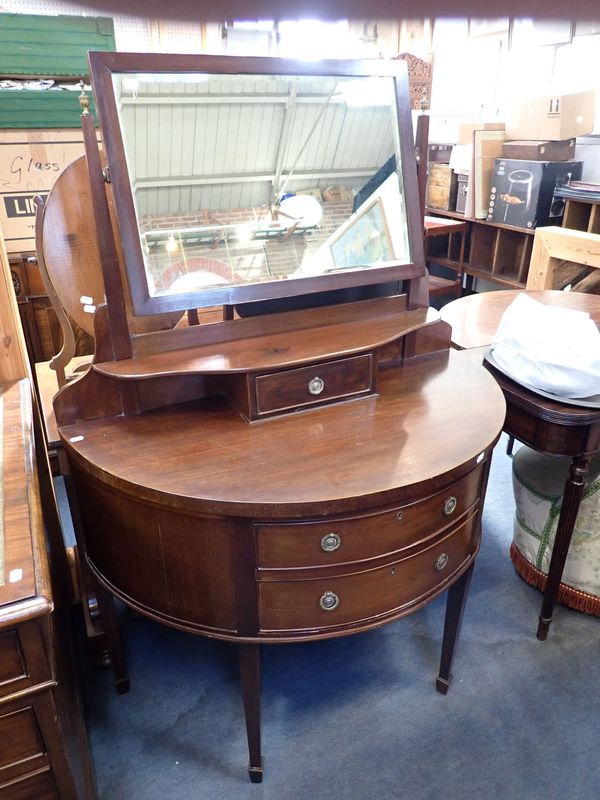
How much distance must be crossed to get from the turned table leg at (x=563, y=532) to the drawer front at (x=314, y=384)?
0.61 metres

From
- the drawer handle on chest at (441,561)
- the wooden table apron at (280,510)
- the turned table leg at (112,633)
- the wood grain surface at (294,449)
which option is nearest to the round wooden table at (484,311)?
the wood grain surface at (294,449)

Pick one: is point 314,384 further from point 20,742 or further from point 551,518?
point 551,518

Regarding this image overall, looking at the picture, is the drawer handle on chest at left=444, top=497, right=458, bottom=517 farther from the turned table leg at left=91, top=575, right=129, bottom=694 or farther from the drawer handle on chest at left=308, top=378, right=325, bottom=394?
the turned table leg at left=91, top=575, right=129, bottom=694

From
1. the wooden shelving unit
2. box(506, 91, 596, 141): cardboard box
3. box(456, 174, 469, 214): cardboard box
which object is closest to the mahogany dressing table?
box(506, 91, 596, 141): cardboard box

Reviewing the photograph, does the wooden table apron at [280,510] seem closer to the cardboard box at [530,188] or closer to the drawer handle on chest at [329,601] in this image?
the drawer handle on chest at [329,601]

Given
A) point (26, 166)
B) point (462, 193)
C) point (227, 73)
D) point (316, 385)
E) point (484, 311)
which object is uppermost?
point (227, 73)

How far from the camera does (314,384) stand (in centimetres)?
123

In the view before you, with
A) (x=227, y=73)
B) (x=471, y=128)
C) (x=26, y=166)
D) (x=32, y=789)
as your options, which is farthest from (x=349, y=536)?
(x=471, y=128)

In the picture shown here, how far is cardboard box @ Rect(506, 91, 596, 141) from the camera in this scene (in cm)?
296

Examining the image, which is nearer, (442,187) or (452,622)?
(452,622)

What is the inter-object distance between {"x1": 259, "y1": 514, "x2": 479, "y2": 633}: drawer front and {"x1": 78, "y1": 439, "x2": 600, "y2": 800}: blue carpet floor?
487 mm

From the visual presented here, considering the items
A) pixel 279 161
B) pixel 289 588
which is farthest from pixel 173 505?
pixel 279 161

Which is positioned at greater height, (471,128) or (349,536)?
(471,128)

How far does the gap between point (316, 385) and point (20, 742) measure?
2.70ft
